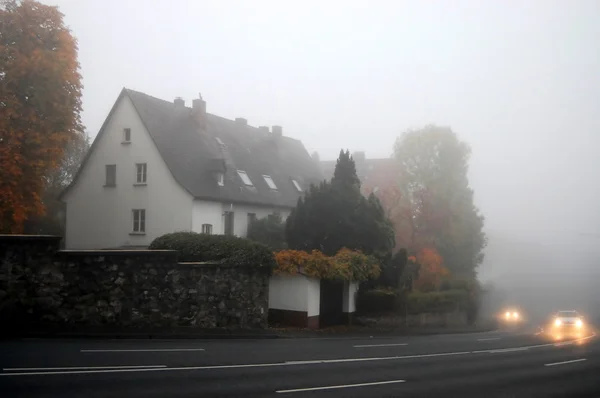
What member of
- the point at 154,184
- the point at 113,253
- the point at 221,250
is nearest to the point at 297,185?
the point at 154,184

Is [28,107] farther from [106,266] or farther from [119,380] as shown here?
[119,380]

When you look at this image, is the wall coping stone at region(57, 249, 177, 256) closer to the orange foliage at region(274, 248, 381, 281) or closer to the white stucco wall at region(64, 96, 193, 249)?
the orange foliage at region(274, 248, 381, 281)

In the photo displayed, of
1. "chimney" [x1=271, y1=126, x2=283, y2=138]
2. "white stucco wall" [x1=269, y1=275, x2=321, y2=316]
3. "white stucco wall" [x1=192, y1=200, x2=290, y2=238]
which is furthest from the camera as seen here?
"chimney" [x1=271, y1=126, x2=283, y2=138]

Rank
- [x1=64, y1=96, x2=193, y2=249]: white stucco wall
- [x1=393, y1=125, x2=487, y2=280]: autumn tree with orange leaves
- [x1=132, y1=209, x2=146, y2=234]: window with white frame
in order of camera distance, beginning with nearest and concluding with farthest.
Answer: [x1=64, y1=96, x2=193, y2=249]: white stucco wall
[x1=132, y1=209, x2=146, y2=234]: window with white frame
[x1=393, y1=125, x2=487, y2=280]: autumn tree with orange leaves

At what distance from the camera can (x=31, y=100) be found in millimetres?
30438

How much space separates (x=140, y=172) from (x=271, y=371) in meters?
26.7

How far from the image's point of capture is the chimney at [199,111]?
43688mm

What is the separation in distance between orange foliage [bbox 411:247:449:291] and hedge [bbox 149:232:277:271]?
68.5ft

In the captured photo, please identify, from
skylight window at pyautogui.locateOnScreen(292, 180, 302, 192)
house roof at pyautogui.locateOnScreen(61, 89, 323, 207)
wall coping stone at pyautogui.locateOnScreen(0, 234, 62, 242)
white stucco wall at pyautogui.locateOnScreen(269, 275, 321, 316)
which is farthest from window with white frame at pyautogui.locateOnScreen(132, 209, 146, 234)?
wall coping stone at pyautogui.locateOnScreen(0, 234, 62, 242)

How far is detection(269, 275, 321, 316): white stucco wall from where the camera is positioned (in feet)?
87.7

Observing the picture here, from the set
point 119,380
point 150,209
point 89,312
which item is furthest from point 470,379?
point 150,209

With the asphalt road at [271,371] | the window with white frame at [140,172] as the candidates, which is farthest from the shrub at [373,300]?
the window with white frame at [140,172]

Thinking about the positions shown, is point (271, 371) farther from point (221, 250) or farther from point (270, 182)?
point (270, 182)

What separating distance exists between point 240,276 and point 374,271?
29.7ft
